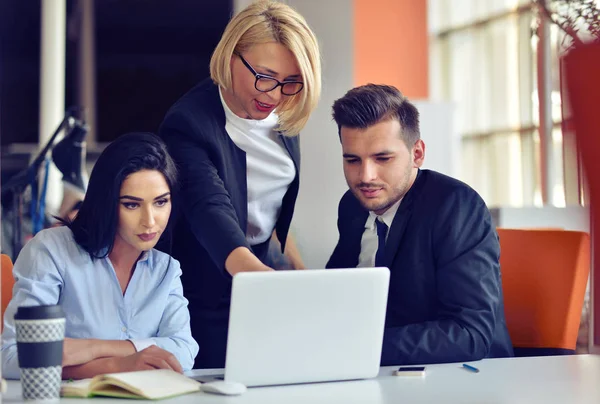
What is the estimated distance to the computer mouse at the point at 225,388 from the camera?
1341 millimetres

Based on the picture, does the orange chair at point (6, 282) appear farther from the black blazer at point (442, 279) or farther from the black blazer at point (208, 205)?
the black blazer at point (442, 279)

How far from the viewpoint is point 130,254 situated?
1.83 m

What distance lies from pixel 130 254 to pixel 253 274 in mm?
565

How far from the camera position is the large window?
23.2ft

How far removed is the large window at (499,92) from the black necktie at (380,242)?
4848mm

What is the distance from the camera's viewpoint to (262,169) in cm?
216

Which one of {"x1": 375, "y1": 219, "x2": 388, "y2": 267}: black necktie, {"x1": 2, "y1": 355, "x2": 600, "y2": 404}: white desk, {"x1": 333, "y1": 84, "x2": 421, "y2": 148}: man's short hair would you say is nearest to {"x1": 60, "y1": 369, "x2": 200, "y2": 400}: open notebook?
{"x1": 2, "y1": 355, "x2": 600, "y2": 404}: white desk

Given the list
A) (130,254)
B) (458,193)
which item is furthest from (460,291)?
(130,254)

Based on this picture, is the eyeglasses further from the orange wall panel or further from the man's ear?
the orange wall panel

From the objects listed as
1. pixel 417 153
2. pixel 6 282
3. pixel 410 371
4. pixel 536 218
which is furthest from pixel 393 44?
pixel 410 371

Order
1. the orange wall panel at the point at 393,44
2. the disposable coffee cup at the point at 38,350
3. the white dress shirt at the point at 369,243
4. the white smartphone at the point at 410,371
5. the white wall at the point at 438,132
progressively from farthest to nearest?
1. the orange wall panel at the point at 393,44
2. the white wall at the point at 438,132
3. the white dress shirt at the point at 369,243
4. the white smartphone at the point at 410,371
5. the disposable coffee cup at the point at 38,350

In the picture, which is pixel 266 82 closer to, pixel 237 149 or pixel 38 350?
pixel 237 149

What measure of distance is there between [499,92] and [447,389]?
684 centimetres

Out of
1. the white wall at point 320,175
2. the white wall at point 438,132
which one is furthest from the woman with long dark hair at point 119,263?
the white wall at point 438,132
